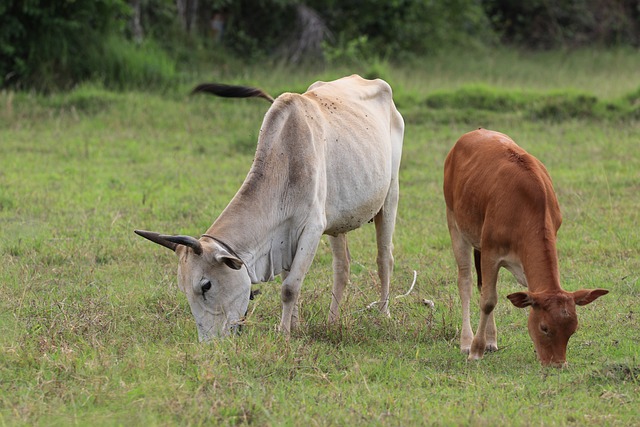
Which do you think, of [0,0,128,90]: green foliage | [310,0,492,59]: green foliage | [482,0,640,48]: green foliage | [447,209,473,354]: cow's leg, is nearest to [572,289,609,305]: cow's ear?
[447,209,473,354]: cow's leg

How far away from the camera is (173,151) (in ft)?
36.5

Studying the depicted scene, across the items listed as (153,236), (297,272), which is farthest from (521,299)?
(153,236)

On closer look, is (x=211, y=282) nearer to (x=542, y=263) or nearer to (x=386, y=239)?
(x=542, y=263)

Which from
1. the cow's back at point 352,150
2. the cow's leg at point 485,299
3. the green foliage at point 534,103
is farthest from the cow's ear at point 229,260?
the green foliage at point 534,103

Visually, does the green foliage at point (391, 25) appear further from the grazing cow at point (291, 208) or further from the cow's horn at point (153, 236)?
the cow's horn at point (153, 236)

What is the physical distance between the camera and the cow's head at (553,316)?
469 cm

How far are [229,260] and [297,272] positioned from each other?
0.56 meters

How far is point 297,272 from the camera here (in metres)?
5.46

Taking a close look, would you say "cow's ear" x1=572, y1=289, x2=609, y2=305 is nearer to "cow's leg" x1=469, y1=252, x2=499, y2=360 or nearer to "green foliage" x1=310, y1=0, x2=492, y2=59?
"cow's leg" x1=469, y1=252, x2=499, y2=360

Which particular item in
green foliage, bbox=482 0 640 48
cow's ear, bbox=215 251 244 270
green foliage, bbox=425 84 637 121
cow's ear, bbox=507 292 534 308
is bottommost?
green foliage, bbox=482 0 640 48

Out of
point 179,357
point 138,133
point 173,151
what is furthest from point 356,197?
point 138,133

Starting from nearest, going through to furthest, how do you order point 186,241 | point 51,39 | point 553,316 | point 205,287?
point 553,316 → point 186,241 → point 205,287 → point 51,39

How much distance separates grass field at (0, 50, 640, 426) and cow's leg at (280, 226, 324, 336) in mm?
155

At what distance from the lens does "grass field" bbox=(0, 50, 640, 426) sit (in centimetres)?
441
